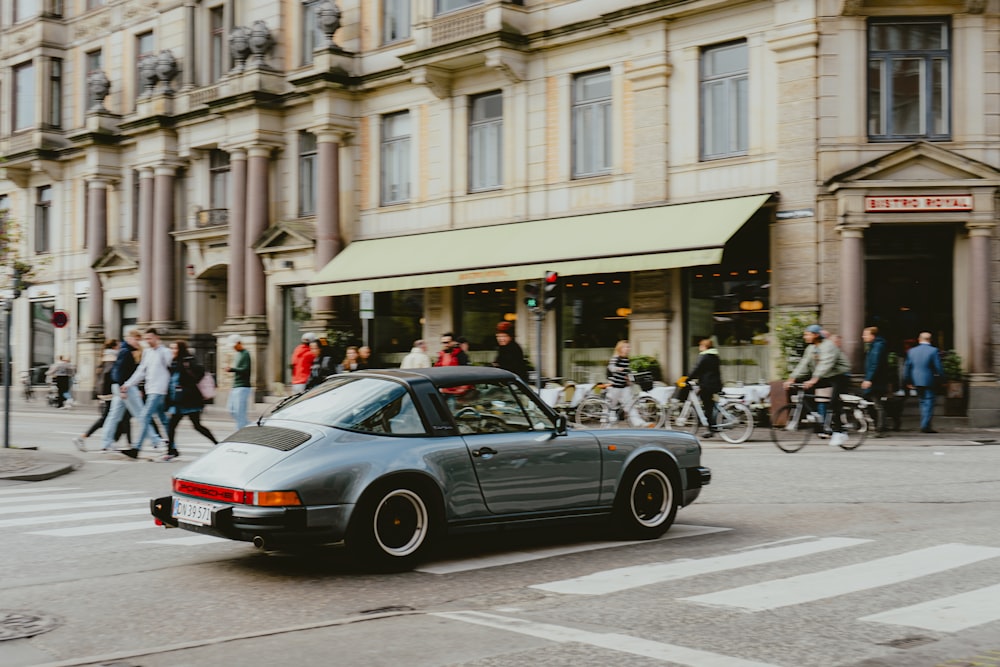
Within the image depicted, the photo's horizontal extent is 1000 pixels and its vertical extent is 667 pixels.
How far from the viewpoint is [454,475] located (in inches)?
313

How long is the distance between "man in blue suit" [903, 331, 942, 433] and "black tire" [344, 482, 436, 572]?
14672 millimetres

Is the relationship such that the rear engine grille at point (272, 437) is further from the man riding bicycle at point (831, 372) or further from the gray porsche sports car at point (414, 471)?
the man riding bicycle at point (831, 372)

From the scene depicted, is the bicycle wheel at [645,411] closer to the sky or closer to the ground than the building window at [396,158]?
closer to the ground

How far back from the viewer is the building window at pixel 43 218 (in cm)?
4253

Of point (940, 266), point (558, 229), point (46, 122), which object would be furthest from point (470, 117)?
point (46, 122)

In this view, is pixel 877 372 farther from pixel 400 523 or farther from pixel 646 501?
pixel 400 523

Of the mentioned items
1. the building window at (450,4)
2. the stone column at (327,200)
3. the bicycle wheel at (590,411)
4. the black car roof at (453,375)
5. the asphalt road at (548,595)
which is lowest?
the asphalt road at (548,595)

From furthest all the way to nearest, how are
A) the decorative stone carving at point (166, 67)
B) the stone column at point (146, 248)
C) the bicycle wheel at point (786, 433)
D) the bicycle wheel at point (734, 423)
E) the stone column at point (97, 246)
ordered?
the stone column at point (97, 246)
the stone column at point (146, 248)
the decorative stone carving at point (166, 67)
the bicycle wheel at point (734, 423)
the bicycle wheel at point (786, 433)

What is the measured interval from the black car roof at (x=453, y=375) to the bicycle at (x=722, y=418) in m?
11.5

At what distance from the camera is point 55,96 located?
41.7m

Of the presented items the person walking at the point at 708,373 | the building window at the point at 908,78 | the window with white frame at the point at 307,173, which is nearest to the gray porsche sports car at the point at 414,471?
the person walking at the point at 708,373

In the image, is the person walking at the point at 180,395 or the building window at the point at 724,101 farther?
the building window at the point at 724,101

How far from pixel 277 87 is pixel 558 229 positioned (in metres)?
10.8

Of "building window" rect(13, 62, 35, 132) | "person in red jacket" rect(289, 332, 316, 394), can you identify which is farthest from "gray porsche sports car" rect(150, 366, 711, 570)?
"building window" rect(13, 62, 35, 132)
